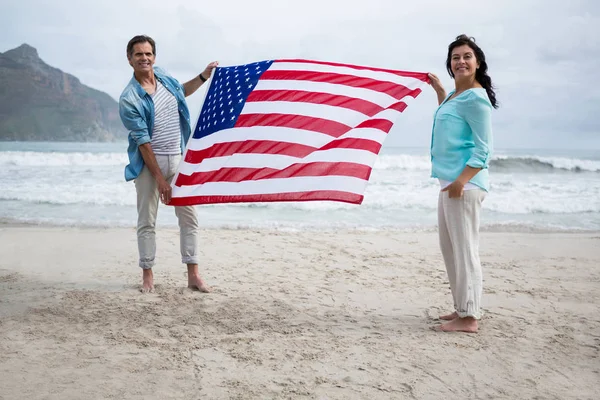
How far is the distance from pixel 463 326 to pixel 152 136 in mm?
2835

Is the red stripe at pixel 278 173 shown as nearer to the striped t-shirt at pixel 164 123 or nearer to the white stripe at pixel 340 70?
the striped t-shirt at pixel 164 123

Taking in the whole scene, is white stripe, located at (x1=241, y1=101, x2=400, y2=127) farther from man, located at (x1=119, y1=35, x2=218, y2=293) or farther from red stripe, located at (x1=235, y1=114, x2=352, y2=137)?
man, located at (x1=119, y1=35, x2=218, y2=293)

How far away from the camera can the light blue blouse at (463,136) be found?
3.04 m

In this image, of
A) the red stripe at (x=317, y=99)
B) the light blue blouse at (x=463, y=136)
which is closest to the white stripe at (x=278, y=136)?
the red stripe at (x=317, y=99)

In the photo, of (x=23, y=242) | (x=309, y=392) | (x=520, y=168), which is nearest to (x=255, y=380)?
(x=309, y=392)

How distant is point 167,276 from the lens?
15.5ft

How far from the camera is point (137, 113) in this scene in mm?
3885

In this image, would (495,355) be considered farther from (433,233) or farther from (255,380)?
(433,233)

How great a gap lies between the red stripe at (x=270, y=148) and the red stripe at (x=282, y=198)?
0.99ft

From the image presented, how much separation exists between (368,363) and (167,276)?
2525 millimetres

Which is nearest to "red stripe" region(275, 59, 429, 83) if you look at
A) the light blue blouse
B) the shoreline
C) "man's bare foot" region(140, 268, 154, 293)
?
the light blue blouse

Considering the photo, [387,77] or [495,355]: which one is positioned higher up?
[387,77]

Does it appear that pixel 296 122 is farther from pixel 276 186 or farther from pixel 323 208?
pixel 323 208

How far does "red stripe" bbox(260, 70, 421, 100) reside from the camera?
3740 mm
